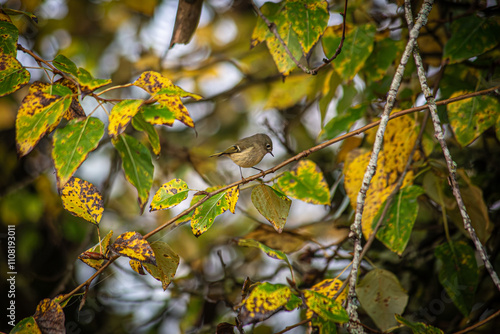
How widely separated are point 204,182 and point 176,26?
1.03m

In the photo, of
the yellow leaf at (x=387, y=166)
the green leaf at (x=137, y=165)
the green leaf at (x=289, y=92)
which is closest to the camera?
the green leaf at (x=137, y=165)

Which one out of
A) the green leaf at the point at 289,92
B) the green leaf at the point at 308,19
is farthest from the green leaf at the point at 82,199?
the green leaf at the point at 289,92

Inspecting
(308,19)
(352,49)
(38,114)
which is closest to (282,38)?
(308,19)

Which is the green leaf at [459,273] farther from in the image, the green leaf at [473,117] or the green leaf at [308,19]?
the green leaf at [308,19]

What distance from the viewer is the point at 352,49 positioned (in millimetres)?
1248

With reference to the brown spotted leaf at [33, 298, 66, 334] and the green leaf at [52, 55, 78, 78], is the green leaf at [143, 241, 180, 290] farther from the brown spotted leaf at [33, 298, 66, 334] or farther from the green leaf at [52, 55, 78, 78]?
the green leaf at [52, 55, 78, 78]

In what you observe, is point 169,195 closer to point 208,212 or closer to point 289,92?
point 208,212

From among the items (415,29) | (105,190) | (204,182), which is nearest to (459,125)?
(415,29)

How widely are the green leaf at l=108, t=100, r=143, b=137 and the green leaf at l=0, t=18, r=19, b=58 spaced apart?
0.28m

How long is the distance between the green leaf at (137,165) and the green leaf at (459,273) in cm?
84

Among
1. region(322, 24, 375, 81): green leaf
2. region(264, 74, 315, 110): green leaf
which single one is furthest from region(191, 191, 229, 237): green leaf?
region(264, 74, 315, 110): green leaf

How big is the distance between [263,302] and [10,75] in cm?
72

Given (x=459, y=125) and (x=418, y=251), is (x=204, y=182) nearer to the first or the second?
(x=418, y=251)

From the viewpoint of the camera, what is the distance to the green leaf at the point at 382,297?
1.06 m
